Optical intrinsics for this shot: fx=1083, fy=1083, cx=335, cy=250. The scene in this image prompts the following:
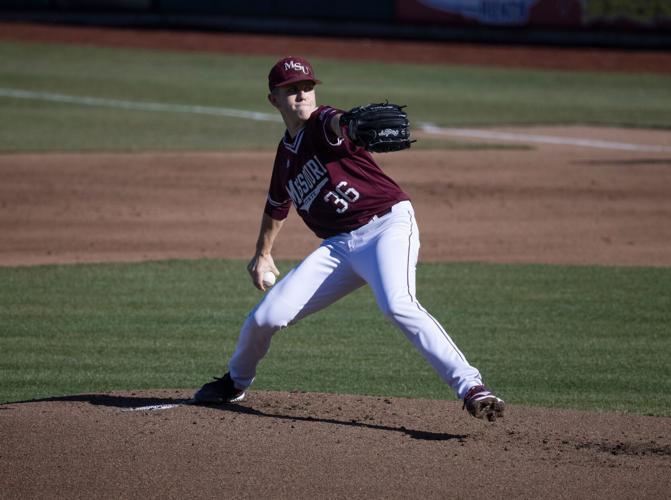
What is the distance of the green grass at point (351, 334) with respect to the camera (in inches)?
278

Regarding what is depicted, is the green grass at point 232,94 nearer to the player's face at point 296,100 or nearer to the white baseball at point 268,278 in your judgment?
the white baseball at point 268,278

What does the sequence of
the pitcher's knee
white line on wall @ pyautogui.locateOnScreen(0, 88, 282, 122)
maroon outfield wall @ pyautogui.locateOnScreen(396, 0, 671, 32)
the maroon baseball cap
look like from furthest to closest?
maroon outfield wall @ pyautogui.locateOnScreen(396, 0, 671, 32) < white line on wall @ pyautogui.locateOnScreen(0, 88, 282, 122) < the maroon baseball cap < the pitcher's knee

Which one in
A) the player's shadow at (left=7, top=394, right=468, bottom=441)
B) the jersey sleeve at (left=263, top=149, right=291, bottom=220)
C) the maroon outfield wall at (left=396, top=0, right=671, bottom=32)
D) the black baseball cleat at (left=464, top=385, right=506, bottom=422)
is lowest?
the maroon outfield wall at (left=396, top=0, right=671, bottom=32)

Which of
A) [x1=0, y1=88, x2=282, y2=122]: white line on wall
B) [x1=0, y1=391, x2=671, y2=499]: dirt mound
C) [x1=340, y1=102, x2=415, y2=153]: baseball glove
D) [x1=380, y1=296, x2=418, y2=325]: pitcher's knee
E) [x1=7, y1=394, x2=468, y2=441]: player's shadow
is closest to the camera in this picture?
[x1=0, y1=391, x2=671, y2=499]: dirt mound

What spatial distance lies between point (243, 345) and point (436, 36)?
2659 centimetres

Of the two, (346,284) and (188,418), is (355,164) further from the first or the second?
(188,418)

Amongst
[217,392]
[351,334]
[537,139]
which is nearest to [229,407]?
[217,392]

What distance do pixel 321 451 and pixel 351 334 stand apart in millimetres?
3086

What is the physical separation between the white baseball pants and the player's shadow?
1.24ft

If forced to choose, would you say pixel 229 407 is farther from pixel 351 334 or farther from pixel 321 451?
pixel 351 334

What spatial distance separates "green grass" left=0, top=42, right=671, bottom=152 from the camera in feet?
59.9

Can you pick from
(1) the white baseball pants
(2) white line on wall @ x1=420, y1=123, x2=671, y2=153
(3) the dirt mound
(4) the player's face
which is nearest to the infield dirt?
(3) the dirt mound

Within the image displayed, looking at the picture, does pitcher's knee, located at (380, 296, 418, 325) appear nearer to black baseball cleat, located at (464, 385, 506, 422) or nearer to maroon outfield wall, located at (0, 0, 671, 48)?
black baseball cleat, located at (464, 385, 506, 422)

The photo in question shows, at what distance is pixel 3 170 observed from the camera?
14.7 meters
